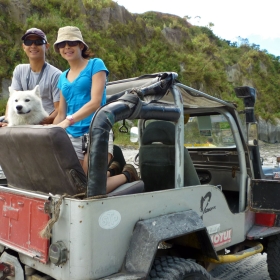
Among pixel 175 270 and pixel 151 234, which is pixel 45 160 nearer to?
pixel 151 234

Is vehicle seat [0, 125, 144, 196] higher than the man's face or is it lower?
lower

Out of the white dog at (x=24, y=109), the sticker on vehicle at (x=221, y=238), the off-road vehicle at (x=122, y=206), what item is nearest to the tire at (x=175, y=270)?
the off-road vehicle at (x=122, y=206)

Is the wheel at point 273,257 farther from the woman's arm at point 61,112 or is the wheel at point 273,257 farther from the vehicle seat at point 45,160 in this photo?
the woman's arm at point 61,112

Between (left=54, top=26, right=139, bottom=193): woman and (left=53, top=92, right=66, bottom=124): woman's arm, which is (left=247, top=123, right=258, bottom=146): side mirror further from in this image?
(left=53, top=92, right=66, bottom=124): woman's arm

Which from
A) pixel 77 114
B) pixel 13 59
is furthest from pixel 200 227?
pixel 13 59

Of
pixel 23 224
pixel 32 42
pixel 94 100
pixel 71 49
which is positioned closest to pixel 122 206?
pixel 23 224

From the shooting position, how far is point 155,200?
2602 millimetres

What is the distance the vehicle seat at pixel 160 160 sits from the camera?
3.34 metres

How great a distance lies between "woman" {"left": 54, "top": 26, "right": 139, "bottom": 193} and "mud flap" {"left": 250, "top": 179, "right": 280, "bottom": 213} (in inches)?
48.8

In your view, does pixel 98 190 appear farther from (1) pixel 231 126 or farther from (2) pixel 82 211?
(1) pixel 231 126

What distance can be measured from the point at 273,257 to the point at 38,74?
3.05 meters

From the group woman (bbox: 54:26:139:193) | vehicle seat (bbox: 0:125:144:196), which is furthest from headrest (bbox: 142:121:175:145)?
vehicle seat (bbox: 0:125:144:196)

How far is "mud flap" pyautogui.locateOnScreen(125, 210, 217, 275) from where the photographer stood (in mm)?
2346

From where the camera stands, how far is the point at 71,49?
120 inches
